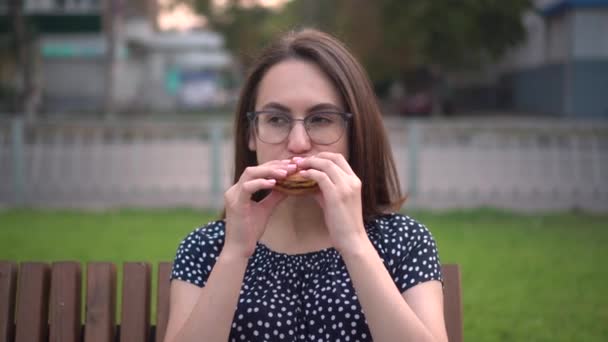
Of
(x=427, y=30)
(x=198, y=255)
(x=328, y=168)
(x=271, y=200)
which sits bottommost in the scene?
(x=198, y=255)

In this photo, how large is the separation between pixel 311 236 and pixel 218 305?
48 cm

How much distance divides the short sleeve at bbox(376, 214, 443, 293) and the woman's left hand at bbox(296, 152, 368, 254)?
29cm

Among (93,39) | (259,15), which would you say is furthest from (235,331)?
(259,15)

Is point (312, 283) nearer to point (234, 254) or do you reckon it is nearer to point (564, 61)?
point (234, 254)

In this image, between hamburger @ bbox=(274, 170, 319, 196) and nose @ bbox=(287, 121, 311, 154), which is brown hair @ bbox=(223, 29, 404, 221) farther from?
hamburger @ bbox=(274, 170, 319, 196)

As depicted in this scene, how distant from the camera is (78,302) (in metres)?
2.87

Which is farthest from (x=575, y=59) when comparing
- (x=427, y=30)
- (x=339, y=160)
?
(x=339, y=160)

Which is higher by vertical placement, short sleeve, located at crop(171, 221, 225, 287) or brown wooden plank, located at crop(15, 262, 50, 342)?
short sleeve, located at crop(171, 221, 225, 287)

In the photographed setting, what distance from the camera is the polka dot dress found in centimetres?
237

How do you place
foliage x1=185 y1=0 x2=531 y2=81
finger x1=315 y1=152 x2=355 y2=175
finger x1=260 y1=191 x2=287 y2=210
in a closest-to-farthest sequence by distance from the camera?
finger x1=315 y1=152 x2=355 y2=175
finger x1=260 y1=191 x2=287 y2=210
foliage x1=185 y1=0 x2=531 y2=81

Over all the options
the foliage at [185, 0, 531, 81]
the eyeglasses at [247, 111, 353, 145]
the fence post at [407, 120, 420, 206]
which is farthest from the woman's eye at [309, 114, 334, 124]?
the foliage at [185, 0, 531, 81]

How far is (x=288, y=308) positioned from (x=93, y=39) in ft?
137

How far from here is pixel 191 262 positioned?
2535mm

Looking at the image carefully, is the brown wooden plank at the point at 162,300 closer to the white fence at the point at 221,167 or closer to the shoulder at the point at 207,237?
the shoulder at the point at 207,237
